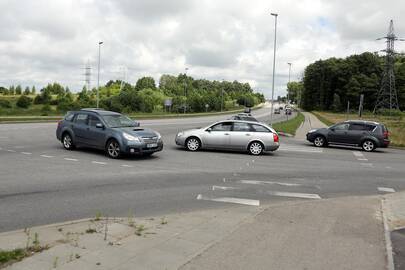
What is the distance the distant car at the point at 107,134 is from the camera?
14.5 meters

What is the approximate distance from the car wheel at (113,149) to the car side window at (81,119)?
1826 mm

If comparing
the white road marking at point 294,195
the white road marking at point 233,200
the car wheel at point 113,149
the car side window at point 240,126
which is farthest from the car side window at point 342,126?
the white road marking at point 233,200

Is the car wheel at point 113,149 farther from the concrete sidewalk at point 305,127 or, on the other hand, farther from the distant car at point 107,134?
the concrete sidewalk at point 305,127

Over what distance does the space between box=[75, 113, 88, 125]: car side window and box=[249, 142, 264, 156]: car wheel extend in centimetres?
641

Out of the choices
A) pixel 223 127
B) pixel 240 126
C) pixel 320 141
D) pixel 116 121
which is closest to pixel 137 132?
pixel 116 121

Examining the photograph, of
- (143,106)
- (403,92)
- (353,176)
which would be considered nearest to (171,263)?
(353,176)

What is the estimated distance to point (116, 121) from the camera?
1575cm

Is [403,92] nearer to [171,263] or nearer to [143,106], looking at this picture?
[143,106]

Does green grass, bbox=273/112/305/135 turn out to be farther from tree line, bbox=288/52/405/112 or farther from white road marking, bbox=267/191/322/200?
tree line, bbox=288/52/405/112

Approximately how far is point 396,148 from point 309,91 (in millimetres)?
118099

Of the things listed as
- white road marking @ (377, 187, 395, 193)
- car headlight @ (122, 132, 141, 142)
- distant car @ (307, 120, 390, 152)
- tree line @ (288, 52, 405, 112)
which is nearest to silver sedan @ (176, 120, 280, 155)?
car headlight @ (122, 132, 141, 142)

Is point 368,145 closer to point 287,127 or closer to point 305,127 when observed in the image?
→ point 287,127

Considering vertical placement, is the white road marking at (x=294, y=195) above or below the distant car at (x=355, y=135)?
below

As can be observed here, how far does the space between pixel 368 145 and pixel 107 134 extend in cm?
1372
